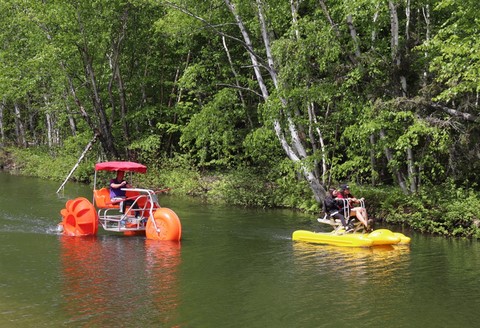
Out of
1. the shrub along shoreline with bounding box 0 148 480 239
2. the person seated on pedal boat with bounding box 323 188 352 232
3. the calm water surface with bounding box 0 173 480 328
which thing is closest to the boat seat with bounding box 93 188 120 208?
the calm water surface with bounding box 0 173 480 328

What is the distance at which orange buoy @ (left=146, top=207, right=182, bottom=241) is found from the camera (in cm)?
1644

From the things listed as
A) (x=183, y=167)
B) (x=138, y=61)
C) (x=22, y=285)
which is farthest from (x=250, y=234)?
(x=138, y=61)

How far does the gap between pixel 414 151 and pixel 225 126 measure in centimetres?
890

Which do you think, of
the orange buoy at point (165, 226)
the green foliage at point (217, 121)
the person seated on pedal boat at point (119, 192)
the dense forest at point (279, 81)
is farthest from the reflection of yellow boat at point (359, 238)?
the green foliage at point (217, 121)

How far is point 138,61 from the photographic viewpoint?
3591 cm

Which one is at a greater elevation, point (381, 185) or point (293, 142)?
point (293, 142)

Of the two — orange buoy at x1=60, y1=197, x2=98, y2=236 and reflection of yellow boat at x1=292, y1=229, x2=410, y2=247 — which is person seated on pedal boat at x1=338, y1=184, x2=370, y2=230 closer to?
reflection of yellow boat at x1=292, y1=229, x2=410, y2=247

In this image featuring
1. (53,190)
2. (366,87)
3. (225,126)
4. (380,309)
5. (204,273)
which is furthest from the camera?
(53,190)

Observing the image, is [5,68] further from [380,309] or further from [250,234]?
[380,309]

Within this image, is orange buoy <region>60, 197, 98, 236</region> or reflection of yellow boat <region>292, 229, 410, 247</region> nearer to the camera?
reflection of yellow boat <region>292, 229, 410, 247</region>

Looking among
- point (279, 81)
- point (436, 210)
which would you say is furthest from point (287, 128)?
point (436, 210)

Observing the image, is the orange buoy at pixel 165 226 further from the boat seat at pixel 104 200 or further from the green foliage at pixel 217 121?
the green foliage at pixel 217 121

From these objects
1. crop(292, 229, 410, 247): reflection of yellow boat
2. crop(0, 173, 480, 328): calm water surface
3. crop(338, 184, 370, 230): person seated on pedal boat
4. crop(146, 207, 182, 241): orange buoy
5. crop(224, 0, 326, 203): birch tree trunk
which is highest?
crop(224, 0, 326, 203): birch tree trunk

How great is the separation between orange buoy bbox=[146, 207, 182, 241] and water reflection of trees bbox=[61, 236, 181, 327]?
246 millimetres
